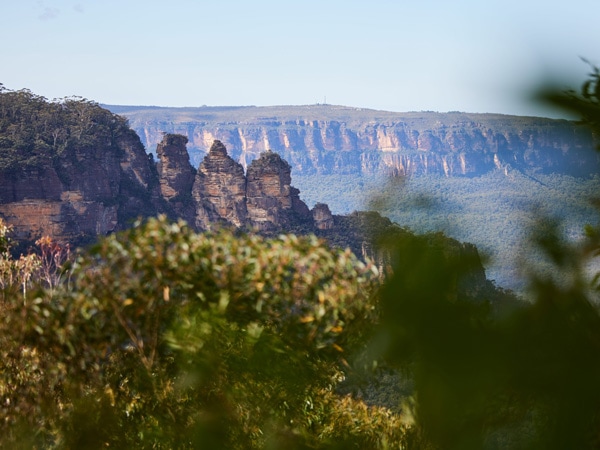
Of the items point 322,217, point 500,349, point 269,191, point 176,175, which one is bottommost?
point 322,217

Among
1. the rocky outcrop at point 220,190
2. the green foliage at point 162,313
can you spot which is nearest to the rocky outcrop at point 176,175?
the rocky outcrop at point 220,190

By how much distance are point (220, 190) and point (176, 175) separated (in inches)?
101

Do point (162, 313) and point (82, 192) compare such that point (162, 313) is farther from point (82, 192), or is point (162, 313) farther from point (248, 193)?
point (82, 192)

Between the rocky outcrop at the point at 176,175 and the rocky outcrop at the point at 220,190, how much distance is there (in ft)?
2.95

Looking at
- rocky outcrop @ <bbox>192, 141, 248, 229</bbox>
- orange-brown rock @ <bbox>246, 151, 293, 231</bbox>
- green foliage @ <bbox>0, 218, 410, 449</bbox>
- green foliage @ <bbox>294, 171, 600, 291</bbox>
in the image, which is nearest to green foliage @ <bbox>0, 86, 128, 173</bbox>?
rocky outcrop @ <bbox>192, 141, 248, 229</bbox>

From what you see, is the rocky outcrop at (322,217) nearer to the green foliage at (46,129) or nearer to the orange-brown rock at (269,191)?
the orange-brown rock at (269,191)

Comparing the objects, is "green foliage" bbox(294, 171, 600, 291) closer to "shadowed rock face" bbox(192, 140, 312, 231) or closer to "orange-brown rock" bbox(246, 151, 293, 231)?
"shadowed rock face" bbox(192, 140, 312, 231)

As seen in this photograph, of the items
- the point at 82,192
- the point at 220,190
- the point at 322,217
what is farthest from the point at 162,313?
the point at 82,192

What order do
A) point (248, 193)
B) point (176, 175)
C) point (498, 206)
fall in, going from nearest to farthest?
point (498, 206)
point (248, 193)
point (176, 175)

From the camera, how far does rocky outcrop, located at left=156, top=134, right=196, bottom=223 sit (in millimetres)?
38031

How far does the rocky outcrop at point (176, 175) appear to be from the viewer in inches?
1497

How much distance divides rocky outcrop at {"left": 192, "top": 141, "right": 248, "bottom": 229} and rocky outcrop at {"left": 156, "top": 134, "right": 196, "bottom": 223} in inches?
35.4

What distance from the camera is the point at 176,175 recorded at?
38625 millimetres

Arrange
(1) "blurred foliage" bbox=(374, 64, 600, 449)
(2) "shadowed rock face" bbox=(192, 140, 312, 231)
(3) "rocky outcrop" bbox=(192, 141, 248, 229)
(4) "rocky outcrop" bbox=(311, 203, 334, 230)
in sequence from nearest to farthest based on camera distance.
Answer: (1) "blurred foliage" bbox=(374, 64, 600, 449) < (4) "rocky outcrop" bbox=(311, 203, 334, 230) < (2) "shadowed rock face" bbox=(192, 140, 312, 231) < (3) "rocky outcrop" bbox=(192, 141, 248, 229)
